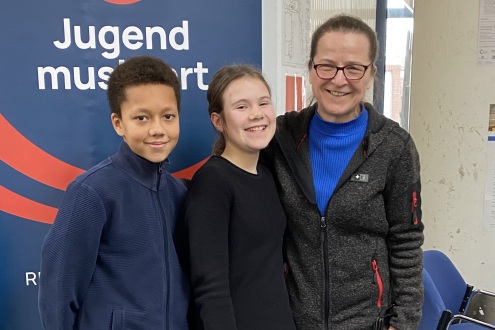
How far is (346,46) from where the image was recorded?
45.0 inches

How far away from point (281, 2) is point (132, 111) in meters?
0.63

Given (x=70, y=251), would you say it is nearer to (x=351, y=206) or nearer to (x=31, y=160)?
(x=31, y=160)

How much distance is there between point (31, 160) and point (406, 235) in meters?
0.98

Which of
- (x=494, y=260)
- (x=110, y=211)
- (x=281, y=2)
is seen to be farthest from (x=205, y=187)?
(x=494, y=260)

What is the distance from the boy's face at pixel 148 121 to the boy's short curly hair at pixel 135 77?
0.04ft

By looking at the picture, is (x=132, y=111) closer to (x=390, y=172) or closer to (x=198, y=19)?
(x=198, y=19)

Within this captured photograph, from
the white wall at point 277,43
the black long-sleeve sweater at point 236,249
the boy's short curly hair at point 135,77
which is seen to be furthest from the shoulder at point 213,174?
the white wall at point 277,43

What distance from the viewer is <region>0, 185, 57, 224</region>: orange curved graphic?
1.26 metres

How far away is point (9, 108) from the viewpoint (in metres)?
1.23

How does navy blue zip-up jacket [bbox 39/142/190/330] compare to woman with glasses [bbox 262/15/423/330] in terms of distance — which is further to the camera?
woman with glasses [bbox 262/15/423/330]

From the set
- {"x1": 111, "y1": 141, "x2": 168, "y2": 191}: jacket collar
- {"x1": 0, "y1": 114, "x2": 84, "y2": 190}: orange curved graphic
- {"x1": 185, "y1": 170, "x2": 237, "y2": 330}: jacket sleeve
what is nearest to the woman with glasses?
{"x1": 185, "y1": 170, "x2": 237, "y2": 330}: jacket sleeve

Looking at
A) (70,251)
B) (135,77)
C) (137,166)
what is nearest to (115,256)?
(70,251)

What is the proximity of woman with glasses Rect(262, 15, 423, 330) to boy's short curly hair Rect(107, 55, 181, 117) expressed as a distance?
1.24ft

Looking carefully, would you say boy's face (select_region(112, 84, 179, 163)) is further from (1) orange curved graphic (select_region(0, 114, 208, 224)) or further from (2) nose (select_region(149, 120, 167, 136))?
(1) orange curved graphic (select_region(0, 114, 208, 224))
